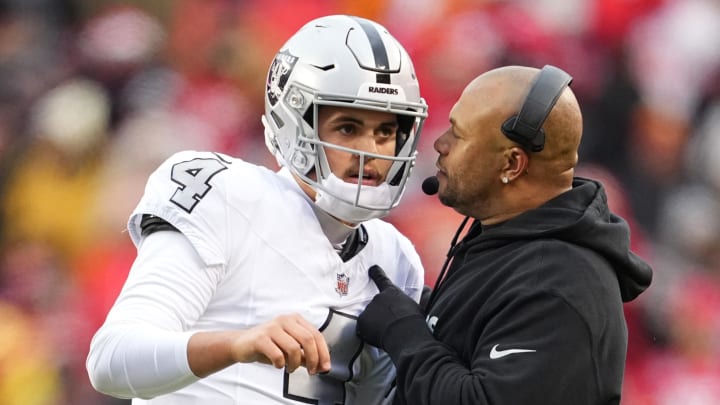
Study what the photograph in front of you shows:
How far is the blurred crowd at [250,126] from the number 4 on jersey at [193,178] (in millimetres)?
1683

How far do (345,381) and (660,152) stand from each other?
2.14 meters

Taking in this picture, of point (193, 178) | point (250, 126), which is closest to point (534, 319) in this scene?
point (193, 178)

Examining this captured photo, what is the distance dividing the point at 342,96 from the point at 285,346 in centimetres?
63

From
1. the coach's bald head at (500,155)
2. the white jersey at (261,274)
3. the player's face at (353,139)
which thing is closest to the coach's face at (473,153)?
the coach's bald head at (500,155)

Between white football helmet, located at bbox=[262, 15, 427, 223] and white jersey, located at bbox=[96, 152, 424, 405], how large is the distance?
0.28 feet

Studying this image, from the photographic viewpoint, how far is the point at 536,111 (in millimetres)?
1881

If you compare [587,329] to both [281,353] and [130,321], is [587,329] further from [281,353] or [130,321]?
[130,321]

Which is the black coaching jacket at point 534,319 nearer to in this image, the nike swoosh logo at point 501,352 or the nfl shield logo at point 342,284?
the nike swoosh logo at point 501,352

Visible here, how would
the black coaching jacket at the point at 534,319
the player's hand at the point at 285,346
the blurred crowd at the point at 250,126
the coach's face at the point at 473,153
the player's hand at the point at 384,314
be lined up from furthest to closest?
the blurred crowd at the point at 250,126 → the coach's face at the point at 473,153 → the player's hand at the point at 384,314 → the black coaching jacket at the point at 534,319 → the player's hand at the point at 285,346

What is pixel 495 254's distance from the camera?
6.33 feet

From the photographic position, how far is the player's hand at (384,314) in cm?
186

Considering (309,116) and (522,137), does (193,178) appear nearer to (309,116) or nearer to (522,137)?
(309,116)

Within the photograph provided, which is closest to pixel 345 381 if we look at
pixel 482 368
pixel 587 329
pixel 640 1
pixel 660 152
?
pixel 482 368

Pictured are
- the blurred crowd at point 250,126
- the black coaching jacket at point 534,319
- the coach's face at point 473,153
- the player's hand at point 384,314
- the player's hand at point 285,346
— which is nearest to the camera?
the player's hand at point 285,346
